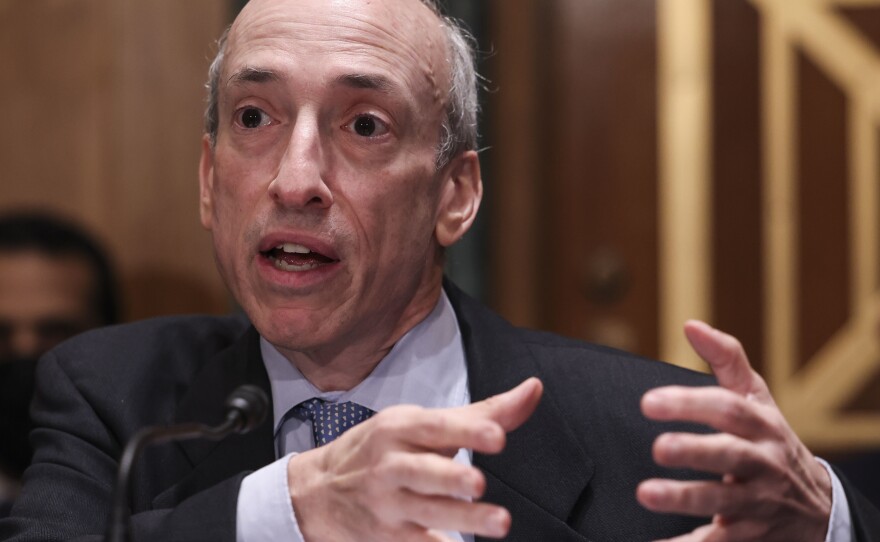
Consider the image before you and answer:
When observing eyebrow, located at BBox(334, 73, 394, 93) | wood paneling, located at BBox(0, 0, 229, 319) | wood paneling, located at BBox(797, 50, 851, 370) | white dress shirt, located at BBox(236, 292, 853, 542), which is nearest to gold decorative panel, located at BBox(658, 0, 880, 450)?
wood paneling, located at BBox(797, 50, 851, 370)

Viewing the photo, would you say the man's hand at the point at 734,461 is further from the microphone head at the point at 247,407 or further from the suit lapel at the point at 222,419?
the suit lapel at the point at 222,419

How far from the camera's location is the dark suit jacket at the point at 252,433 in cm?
161

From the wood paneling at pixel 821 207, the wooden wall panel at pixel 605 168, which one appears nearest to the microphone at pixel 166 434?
the wooden wall panel at pixel 605 168

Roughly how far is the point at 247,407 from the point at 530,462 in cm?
51

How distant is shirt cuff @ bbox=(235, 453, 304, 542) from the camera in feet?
4.42

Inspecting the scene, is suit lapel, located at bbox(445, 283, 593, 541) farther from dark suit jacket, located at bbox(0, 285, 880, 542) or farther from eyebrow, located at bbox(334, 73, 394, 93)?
eyebrow, located at bbox(334, 73, 394, 93)

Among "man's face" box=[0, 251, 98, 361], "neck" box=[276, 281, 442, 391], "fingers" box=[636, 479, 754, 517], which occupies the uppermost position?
"fingers" box=[636, 479, 754, 517]

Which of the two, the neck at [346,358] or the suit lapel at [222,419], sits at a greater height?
the neck at [346,358]

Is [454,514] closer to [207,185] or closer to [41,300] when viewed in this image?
[207,185]

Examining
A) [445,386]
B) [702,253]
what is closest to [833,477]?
[445,386]

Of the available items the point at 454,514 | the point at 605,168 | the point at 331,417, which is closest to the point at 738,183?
the point at 605,168

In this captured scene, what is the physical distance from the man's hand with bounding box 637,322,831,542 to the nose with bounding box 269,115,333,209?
55cm

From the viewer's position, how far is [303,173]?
61.1 inches

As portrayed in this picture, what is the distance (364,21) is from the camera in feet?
5.43
